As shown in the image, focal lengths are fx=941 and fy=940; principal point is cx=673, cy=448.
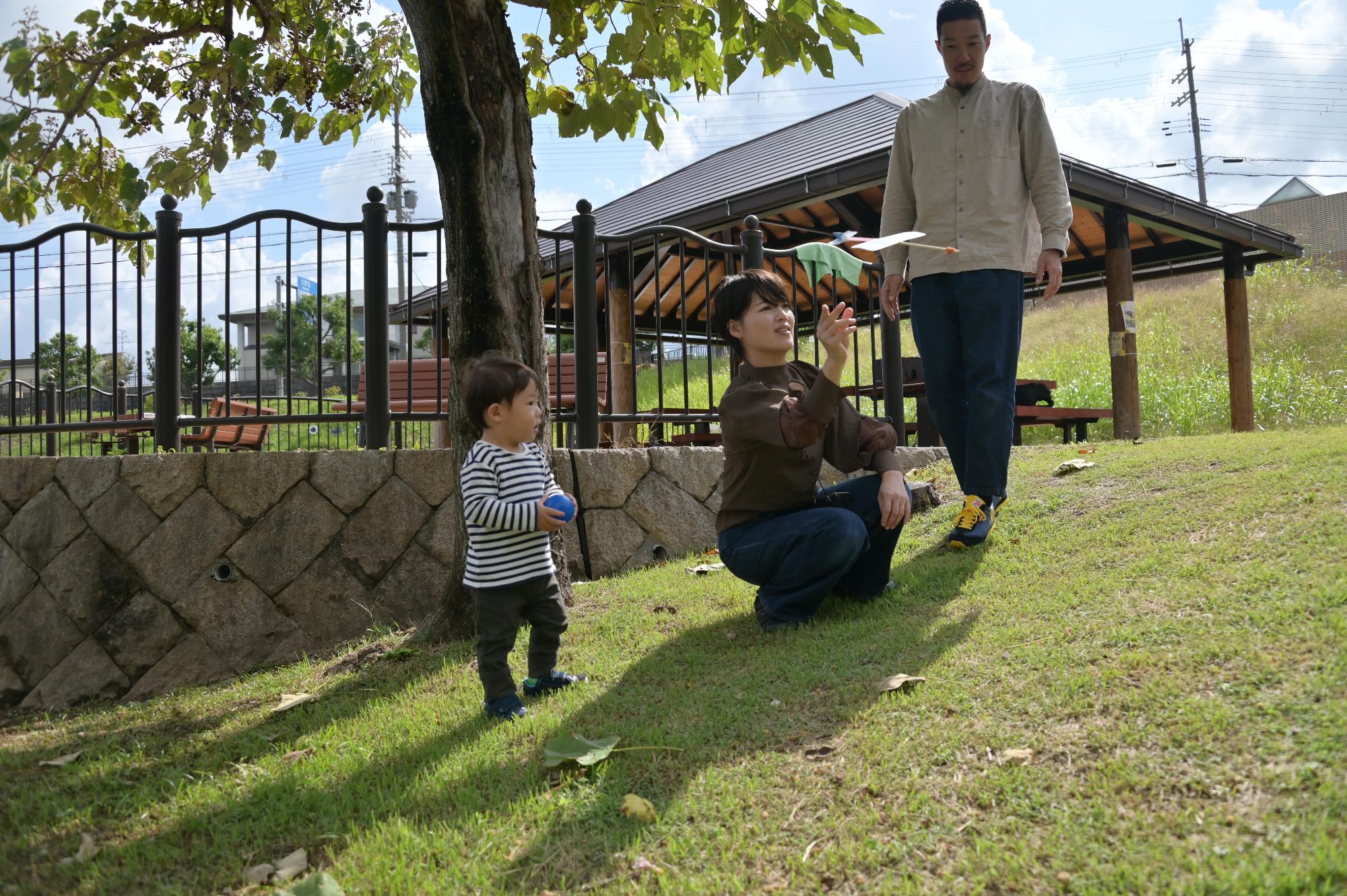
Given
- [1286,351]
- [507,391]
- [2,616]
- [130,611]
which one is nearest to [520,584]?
[507,391]

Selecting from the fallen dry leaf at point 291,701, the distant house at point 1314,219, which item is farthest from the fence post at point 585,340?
the distant house at point 1314,219

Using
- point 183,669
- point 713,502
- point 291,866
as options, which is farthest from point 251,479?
point 291,866

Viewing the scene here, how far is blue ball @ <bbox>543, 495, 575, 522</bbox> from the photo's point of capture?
2.83 meters

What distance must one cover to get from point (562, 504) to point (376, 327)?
2.85 metres

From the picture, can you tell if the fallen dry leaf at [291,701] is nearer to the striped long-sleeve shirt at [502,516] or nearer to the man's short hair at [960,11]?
the striped long-sleeve shirt at [502,516]

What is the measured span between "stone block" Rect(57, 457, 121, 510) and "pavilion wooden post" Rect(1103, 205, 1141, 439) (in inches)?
333

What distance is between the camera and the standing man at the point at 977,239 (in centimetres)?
389

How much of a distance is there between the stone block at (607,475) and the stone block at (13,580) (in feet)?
10.0

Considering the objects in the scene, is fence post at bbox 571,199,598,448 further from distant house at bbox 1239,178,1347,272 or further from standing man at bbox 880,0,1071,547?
distant house at bbox 1239,178,1347,272

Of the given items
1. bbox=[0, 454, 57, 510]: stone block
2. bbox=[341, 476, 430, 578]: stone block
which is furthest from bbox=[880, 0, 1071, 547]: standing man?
bbox=[0, 454, 57, 510]: stone block

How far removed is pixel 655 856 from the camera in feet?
6.26

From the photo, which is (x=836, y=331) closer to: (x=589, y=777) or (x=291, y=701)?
(x=589, y=777)

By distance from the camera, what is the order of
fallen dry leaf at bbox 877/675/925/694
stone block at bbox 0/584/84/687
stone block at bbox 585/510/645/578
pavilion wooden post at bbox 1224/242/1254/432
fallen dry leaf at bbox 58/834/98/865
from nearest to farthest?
fallen dry leaf at bbox 58/834/98/865 → fallen dry leaf at bbox 877/675/925/694 → stone block at bbox 0/584/84/687 → stone block at bbox 585/510/645/578 → pavilion wooden post at bbox 1224/242/1254/432

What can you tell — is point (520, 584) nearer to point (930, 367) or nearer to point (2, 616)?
point (930, 367)
